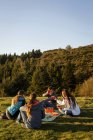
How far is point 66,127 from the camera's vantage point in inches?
632

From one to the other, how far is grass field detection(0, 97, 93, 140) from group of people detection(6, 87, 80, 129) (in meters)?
0.35

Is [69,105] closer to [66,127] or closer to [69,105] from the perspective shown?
[69,105]

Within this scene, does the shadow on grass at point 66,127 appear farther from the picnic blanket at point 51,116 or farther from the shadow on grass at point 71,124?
the picnic blanket at point 51,116

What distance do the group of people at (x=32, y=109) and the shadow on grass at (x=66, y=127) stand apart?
2.30 ft

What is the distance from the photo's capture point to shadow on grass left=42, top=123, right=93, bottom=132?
15.5 metres

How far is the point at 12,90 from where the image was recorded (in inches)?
3086

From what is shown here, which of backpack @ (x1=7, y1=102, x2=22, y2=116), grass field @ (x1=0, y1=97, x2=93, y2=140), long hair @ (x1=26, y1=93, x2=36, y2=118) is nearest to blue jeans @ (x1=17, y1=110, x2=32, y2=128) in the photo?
grass field @ (x1=0, y1=97, x2=93, y2=140)

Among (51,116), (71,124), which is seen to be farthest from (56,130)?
(51,116)

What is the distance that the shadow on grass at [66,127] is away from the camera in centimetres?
1545


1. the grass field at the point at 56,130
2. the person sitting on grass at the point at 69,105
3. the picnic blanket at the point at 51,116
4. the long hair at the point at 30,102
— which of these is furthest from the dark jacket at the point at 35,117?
the person sitting on grass at the point at 69,105

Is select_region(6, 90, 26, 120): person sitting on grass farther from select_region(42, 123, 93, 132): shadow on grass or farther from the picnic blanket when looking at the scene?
select_region(42, 123, 93, 132): shadow on grass

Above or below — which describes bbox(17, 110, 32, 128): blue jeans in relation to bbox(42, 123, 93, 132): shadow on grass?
above

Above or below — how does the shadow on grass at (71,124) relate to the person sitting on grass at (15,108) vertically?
below

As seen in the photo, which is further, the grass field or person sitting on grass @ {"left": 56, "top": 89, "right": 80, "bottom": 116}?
person sitting on grass @ {"left": 56, "top": 89, "right": 80, "bottom": 116}
